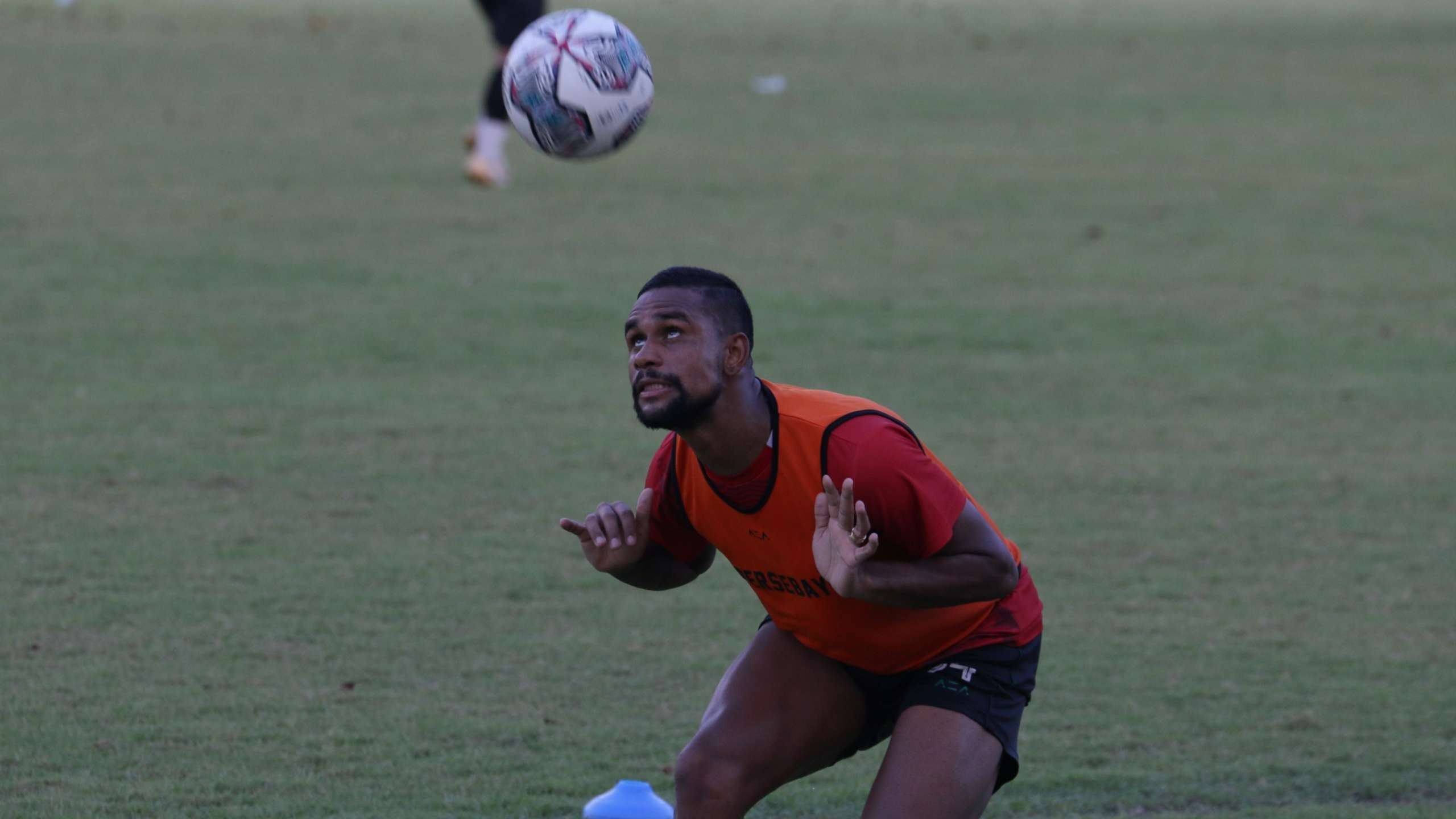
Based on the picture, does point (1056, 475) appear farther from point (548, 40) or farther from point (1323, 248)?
point (1323, 248)

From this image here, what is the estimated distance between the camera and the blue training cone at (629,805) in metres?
4.98

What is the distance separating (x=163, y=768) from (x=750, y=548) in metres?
2.07

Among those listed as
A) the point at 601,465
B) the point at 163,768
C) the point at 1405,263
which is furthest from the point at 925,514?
the point at 1405,263

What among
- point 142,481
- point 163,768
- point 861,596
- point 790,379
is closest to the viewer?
point 861,596

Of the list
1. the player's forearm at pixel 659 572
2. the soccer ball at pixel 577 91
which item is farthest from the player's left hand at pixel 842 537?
the soccer ball at pixel 577 91

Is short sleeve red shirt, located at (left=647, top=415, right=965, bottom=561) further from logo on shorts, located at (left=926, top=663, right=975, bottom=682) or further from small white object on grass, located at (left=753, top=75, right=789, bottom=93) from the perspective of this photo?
small white object on grass, located at (left=753, top=75, right=789, bottom=93)

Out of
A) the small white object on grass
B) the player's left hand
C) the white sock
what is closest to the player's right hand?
the player's left hand

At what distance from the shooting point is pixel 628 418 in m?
9.87

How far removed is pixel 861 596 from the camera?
13.6ft

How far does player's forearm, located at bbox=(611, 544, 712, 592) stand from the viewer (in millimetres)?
4711

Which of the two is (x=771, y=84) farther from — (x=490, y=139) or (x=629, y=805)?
(x=629, y=805)

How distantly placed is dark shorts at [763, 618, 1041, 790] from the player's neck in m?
0.63

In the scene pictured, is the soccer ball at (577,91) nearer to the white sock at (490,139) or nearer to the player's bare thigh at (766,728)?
the player's bare thigh at (766,728)

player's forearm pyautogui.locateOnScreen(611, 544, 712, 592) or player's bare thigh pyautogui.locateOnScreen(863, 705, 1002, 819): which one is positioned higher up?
player's forearm pyautogui.locateOnScreen(611, 544, 712, 592)
